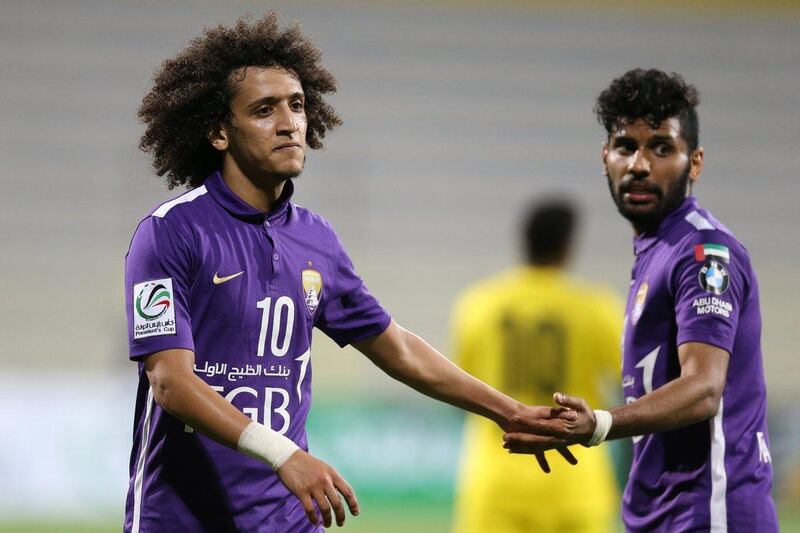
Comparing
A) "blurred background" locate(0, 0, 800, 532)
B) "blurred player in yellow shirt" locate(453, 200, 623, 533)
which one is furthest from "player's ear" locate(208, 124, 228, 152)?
"blurred background" locate(0, 0, 800, 532)

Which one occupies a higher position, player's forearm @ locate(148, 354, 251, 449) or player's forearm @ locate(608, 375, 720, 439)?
player's forearm @ locate(608, 375, 720, 439)

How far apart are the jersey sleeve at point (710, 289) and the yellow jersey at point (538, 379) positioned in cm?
211

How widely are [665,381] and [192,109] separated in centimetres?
198

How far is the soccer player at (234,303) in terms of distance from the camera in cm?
383

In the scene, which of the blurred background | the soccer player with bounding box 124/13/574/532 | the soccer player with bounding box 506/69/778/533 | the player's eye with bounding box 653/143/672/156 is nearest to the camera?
the soccer player with bounding box 124/13/574/532

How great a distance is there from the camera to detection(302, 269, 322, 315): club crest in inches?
168

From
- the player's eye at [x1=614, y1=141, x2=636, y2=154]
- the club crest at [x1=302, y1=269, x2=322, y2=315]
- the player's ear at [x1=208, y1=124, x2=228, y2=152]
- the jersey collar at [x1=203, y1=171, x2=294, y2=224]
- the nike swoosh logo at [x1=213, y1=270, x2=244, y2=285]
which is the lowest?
the nike swoosh logo at [x1=213, y1=270, x2=244, y2=285]

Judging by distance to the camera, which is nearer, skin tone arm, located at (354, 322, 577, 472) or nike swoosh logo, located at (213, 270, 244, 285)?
nike swoosh logo, located at (213, 270, 244, 285)

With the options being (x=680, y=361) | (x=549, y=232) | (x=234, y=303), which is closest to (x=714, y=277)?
(x=680, y=361)

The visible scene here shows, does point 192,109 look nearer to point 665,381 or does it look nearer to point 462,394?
point 462,394

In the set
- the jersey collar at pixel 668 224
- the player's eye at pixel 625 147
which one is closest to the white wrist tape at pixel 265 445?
the jersey collar at pixel 668 224

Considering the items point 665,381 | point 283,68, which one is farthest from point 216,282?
point 665,381

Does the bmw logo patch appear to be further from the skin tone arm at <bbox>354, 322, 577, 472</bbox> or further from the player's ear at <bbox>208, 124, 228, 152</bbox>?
the player's ear at <bbox>208, 124, 228, 152</bbox>

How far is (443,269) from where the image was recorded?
16.6 m
